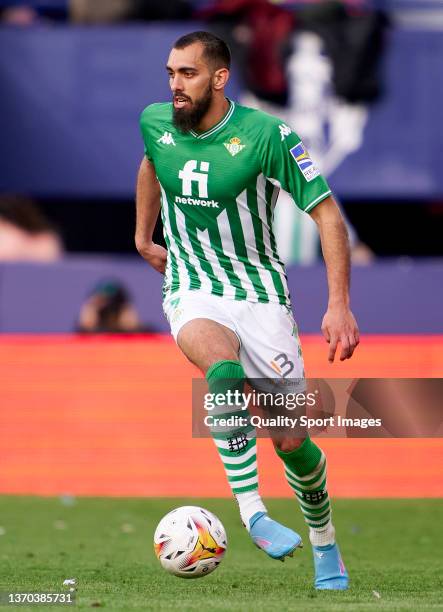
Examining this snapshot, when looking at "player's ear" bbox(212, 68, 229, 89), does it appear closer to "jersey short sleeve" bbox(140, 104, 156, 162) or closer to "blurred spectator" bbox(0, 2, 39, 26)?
"jersey short sleeve" bbox(140, 104, 156, 162)

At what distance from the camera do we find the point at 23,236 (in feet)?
43.3

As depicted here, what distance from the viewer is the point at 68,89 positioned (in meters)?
13.8

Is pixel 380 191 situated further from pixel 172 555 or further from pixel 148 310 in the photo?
pixel 172 555

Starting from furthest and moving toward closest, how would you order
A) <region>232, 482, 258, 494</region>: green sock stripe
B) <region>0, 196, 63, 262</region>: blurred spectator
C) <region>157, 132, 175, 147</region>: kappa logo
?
<region>0, 196, 63, 262</region>: blurred spectator, <region>157, 132, 175, 147</region>: kappa logo, <region>232, 482, 258, 494</region>: green sock stripe

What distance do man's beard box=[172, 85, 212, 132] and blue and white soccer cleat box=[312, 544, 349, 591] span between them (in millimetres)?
2043

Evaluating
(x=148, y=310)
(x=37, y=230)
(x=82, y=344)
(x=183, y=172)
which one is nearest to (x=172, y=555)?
(x=183, y=172)

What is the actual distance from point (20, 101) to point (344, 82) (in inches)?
131

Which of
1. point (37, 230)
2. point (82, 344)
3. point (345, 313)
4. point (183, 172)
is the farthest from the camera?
point (37, 230)

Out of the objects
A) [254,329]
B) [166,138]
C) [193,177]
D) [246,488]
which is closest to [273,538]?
[246,488]

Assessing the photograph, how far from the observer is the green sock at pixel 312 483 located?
19.9 ft

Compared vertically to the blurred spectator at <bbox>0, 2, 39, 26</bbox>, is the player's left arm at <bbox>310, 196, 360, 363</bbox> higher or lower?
lower

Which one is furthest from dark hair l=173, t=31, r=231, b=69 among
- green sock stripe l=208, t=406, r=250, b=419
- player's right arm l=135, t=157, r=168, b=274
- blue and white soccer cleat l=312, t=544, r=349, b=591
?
blue and white soccer cleat l=312, t=544, r=349, b=591

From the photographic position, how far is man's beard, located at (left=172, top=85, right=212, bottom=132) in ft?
20.0

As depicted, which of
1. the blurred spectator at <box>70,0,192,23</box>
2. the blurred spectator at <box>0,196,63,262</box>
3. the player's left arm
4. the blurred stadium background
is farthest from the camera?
the blurred spectator at <box>70,0,192,23</box>
